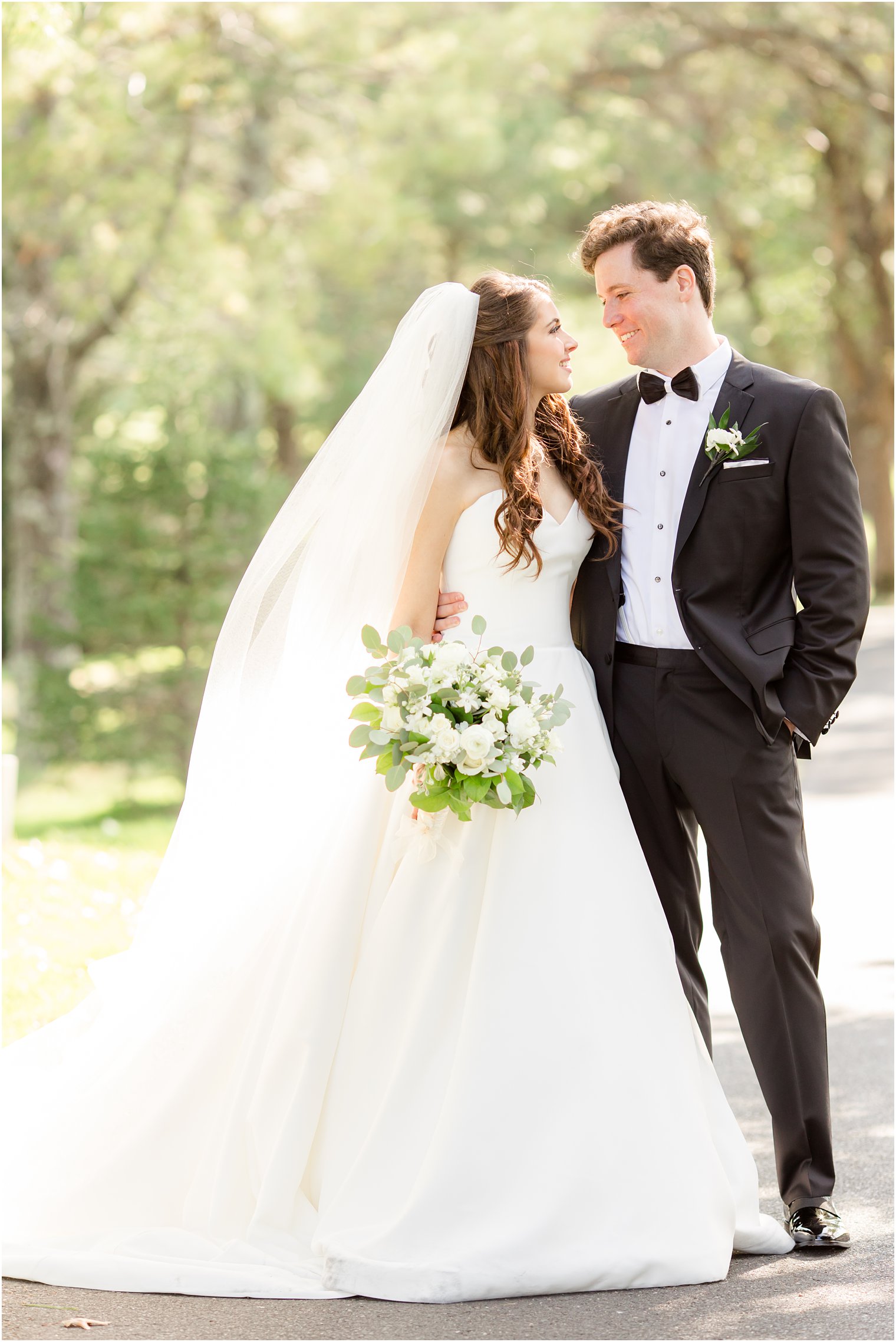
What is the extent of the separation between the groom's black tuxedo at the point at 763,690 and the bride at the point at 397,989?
0.20 meters

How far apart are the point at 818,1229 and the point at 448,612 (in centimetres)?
188

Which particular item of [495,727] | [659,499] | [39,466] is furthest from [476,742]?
[39,466]

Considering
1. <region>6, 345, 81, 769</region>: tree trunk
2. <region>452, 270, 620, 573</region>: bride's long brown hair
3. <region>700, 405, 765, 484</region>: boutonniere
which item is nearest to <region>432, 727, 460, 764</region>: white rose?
<region>452, 270, 620, 573</region>: bride's long brown hair

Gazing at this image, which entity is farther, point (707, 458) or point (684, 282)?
point (684, 282)

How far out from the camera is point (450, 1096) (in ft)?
11.7

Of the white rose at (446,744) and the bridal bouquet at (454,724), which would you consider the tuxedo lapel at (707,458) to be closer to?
the bridal bouquet at (454,724)

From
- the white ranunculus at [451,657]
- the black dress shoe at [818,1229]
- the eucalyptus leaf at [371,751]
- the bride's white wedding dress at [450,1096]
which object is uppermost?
the white ranunculus at [451,657]

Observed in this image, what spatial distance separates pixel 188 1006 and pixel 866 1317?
186 centimetres

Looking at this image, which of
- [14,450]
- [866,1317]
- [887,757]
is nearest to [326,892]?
[866,1317]

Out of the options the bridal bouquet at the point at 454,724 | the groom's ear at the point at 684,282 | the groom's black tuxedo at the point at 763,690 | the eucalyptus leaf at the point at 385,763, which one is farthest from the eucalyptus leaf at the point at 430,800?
the groom's ear at the point at 684,282

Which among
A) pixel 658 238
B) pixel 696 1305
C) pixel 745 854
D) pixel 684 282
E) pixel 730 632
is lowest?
pixel 696 1305

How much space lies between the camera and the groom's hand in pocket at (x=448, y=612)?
4012 mm

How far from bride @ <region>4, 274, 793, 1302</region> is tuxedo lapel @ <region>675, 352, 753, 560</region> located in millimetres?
230

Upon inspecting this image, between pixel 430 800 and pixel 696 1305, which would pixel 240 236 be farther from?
pixel 696 1305
